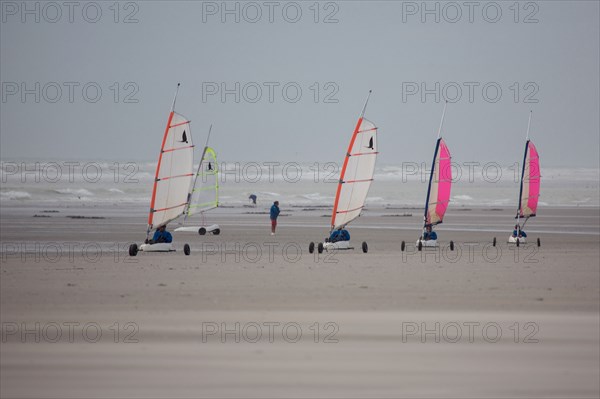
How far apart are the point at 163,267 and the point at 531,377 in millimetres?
11206

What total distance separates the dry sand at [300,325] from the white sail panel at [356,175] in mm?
2645

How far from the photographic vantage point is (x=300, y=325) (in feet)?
40.4

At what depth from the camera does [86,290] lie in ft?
50.8

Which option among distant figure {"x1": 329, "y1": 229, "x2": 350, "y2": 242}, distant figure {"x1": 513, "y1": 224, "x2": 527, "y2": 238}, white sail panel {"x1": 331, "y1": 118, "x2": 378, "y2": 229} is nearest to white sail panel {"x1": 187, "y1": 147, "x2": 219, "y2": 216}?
white sail panel {"x1": 331, "y1": 118, "x2": 378, "y2": 229}

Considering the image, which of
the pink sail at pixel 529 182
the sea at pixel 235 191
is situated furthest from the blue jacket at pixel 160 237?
the sea at pixel 235 191

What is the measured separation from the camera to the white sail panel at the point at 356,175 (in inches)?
1013

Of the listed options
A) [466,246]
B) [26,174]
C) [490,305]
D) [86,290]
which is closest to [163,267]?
[86,290]

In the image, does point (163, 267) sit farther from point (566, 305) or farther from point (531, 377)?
point (531, 377)

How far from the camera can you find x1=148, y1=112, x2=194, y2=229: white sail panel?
24.1 metres

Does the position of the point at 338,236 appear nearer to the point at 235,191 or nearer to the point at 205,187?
the point at 205,187

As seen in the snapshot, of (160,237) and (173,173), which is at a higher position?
(173,173)

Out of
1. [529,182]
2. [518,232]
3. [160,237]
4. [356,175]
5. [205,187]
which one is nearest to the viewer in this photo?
[160,237]

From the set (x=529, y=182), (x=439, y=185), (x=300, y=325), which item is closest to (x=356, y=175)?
(x=439, y=185)

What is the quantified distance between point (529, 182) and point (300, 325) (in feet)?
70.6
